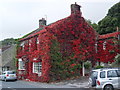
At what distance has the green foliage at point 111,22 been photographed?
127 feet

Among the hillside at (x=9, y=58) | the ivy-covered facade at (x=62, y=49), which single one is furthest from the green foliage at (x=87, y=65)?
the hillside at (x=9, y=58)

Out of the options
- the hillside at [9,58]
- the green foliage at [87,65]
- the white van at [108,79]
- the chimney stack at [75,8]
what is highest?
the chimney stack at [75,8]

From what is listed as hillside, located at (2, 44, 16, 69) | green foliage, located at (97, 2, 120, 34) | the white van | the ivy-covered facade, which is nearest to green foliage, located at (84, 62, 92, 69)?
the ivy-covered facade

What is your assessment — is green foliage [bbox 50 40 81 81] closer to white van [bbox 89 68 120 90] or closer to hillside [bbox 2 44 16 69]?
white van [bbox 89 68 120 90]

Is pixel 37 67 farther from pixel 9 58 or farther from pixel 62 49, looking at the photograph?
pixel 9 58

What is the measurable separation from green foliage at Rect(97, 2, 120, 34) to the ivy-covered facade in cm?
986

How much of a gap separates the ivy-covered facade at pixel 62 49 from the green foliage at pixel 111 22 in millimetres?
9860

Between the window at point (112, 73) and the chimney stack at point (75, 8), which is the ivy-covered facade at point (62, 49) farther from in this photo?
the window at point (112, 73)

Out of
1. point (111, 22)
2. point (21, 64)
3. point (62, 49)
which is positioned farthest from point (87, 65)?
point (111, 22)

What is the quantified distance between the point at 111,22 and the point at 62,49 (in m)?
16.1

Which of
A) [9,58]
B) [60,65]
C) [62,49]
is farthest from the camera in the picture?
[9,58]

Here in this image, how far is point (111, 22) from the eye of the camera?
38.9 meters

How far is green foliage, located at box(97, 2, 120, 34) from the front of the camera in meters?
38.7

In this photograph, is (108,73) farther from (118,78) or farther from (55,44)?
(55,44)
